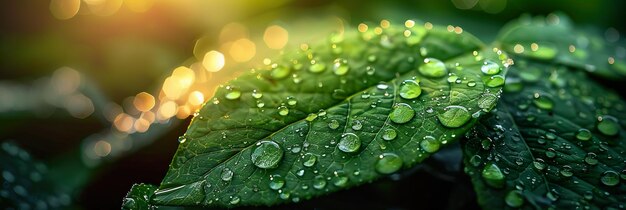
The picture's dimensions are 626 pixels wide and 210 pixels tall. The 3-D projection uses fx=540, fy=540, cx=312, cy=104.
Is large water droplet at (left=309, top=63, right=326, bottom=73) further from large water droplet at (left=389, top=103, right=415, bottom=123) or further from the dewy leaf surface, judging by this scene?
large water droplet at (left=389, top=103, right=415, bottom=123)

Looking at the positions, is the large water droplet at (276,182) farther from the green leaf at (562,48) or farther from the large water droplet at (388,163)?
the green leaf at (562,48)

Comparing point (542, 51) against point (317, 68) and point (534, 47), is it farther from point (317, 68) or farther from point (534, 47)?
point (317, 68)

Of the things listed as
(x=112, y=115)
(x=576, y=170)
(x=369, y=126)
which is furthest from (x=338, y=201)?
(x=112, y=115)

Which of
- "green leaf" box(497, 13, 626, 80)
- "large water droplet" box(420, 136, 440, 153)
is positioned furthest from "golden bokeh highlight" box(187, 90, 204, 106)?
"green leaf" box(497, 13, 626, 80)

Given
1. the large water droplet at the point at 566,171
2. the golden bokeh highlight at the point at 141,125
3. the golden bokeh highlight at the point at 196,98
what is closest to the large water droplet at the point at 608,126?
the large water droplet at the point at 566,171

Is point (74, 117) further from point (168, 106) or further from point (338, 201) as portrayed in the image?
point (338, 201)

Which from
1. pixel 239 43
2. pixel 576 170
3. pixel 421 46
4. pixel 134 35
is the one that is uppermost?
pixel 134 35
